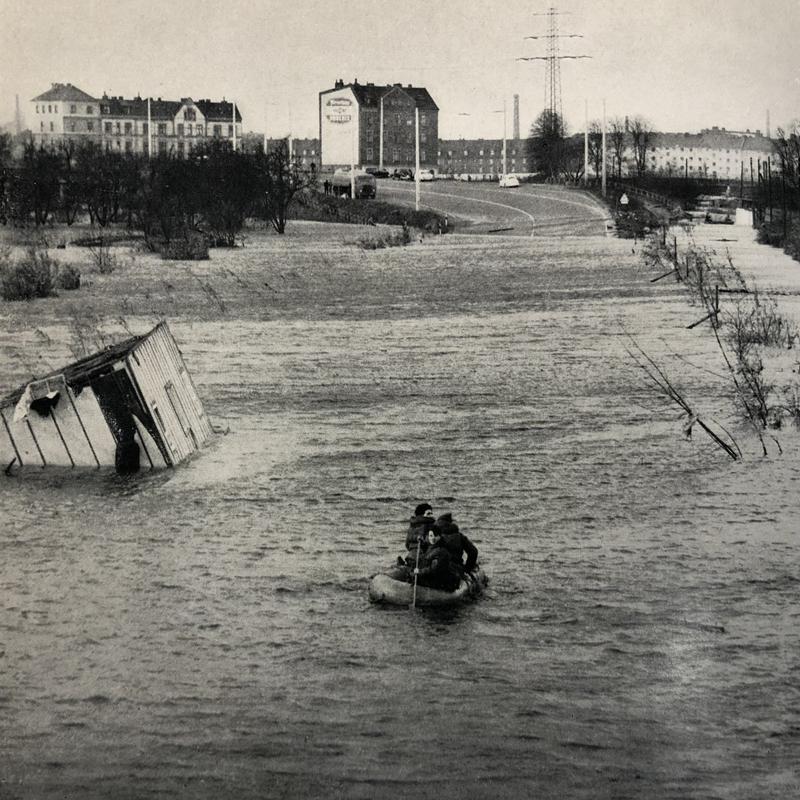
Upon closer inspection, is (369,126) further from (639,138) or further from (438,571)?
(438,571)

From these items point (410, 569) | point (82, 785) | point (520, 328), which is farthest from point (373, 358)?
point (82, 785)

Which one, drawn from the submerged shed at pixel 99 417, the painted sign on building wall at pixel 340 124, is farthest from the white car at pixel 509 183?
the submerged shed at pixel 99 417

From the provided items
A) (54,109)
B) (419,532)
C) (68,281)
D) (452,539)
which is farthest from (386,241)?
(54,109)

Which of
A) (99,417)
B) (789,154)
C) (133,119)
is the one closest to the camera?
(99,417)

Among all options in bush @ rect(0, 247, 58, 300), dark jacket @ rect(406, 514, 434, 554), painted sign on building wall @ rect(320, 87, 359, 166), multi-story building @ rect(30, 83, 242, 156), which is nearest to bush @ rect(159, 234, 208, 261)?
bush @ rect(0, 247, 58, 300)

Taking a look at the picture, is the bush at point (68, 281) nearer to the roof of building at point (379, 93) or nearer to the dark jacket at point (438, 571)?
the dark jacket at point (438, 571)

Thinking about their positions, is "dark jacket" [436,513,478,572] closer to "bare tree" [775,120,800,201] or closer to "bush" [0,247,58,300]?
"bush" [0,247,58,300]

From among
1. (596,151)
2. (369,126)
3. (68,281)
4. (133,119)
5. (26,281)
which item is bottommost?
(68,281)
